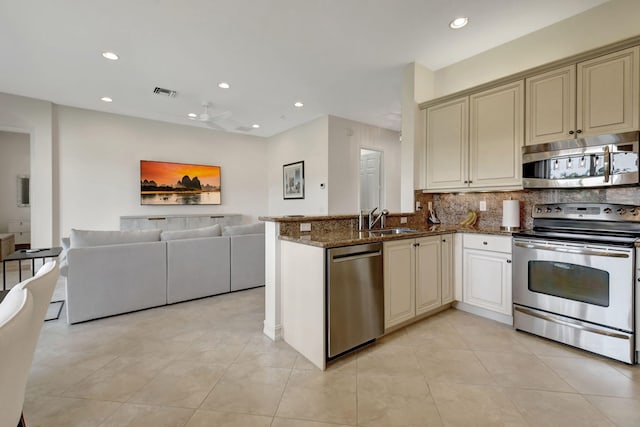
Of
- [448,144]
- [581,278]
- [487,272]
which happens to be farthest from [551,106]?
[487,272]

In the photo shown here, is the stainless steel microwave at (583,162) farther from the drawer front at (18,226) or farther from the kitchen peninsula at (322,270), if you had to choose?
the drawer front at (18,226)

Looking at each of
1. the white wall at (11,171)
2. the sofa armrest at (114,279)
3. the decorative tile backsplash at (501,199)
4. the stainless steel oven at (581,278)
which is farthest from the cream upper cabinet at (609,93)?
the white wall at (11,171)

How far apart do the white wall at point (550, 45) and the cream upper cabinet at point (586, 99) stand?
0.29 m

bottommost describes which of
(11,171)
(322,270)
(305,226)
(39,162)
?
(322,270)

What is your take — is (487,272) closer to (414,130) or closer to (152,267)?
(414,130)

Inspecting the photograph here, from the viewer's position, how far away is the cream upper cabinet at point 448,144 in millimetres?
3199

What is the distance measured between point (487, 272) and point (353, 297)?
5.16ft

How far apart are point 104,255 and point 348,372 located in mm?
2637

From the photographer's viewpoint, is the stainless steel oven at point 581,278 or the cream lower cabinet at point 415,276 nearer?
the stainless steel oven at point 581,278

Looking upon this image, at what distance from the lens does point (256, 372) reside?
196cm

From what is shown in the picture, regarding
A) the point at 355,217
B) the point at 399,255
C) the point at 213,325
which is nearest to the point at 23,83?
the point at 213,325

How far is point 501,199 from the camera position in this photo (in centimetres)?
319

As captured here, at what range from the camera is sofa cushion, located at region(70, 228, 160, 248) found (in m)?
2.81

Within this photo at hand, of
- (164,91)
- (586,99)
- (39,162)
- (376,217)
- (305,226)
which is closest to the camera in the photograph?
(586,99)
